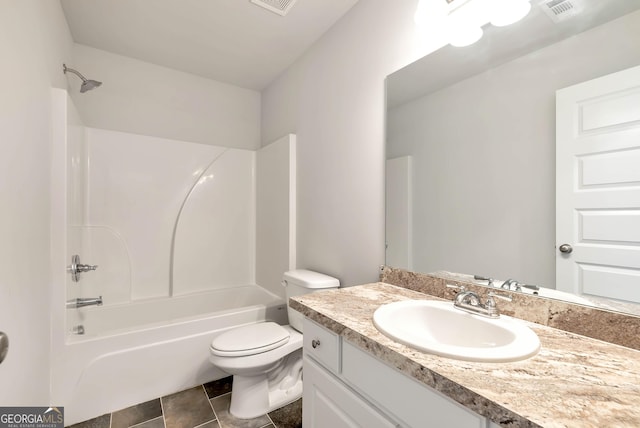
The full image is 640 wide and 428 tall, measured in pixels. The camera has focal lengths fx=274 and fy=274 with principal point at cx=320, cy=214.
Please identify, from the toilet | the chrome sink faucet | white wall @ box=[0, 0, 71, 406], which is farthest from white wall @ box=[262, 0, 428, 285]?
white wall @ box=[0, 0, 71, 406]

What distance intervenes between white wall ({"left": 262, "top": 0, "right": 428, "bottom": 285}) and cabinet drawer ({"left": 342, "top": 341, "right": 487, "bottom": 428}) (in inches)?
28.7

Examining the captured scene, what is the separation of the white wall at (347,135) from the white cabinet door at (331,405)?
2.19ft

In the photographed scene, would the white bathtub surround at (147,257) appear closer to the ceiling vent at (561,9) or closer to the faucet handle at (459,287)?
the faucet handle at (459,287)

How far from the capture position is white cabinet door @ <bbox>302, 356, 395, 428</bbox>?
2.66 feet

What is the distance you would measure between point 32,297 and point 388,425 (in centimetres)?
156

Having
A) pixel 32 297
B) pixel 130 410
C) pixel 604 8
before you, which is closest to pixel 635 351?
pixel 604 8

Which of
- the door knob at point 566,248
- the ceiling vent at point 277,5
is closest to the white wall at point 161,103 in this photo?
the ceiling vent at point 277,5

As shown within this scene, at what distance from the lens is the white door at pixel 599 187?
2.51 feet

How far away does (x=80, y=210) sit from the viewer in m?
2.06

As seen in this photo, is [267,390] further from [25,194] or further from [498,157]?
[498,157]

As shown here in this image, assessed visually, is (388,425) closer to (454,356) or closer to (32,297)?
(454,356)

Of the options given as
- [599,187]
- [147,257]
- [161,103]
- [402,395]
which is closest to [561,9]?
[599,187]

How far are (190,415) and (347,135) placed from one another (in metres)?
1.90

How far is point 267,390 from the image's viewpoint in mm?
1654
